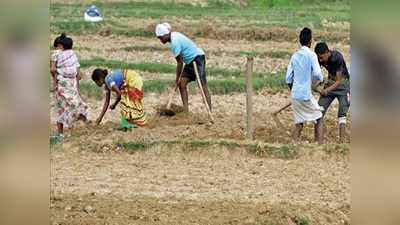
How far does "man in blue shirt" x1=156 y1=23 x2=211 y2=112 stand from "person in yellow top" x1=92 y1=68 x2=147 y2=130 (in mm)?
654

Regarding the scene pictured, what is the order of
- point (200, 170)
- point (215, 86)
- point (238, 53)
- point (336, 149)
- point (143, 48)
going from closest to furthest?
point (200, 170), point (336, 149), point (215, 86), point (238, 53), point (143, 48)

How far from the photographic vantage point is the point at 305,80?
9.83 meters

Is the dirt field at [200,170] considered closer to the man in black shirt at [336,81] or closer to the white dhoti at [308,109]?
the white dhoti at [308,109]

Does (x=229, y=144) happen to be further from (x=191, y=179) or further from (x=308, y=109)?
(x=191, y=179)

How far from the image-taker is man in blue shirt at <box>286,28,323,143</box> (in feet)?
31.9

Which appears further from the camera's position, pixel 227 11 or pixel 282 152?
pixel 227 11

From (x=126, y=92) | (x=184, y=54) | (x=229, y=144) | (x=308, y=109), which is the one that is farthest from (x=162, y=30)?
(x=308, y=109)

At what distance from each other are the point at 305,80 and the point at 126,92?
7.65ft

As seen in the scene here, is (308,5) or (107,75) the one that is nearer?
(107,75)

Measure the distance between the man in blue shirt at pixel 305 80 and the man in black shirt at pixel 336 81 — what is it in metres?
0.15
